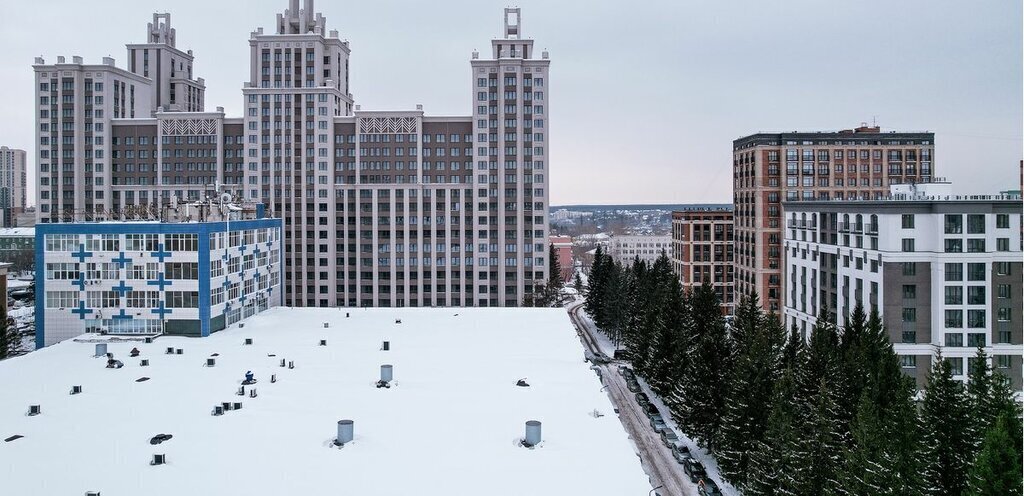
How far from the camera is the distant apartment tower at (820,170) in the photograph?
7144 centimetres

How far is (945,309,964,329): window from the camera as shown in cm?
4784

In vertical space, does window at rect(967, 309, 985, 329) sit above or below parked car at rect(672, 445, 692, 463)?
above

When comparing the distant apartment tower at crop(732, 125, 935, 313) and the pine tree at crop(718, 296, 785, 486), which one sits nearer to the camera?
the pine tree at crop(718, 296, 785, 486)

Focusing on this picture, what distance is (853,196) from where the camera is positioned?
71750 millimetres

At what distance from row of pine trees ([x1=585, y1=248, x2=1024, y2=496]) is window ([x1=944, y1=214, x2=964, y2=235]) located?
1194 cm

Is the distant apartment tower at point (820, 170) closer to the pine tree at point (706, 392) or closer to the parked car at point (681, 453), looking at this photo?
the pine tree at point (706, 392)

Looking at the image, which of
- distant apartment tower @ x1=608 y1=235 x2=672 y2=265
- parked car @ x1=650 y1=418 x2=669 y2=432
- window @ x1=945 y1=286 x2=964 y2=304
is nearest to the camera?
parked car @ x1=650 y1=418 x2=669 y2=432

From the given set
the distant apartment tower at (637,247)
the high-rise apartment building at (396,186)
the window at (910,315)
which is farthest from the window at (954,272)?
the distant apartment tower at (637,247)

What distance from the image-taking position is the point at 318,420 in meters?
22.3

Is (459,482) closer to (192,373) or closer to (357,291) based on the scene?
(192,373)

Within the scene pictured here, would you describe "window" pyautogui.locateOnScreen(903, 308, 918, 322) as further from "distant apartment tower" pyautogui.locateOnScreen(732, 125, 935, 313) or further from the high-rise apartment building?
the high-rise apartment building


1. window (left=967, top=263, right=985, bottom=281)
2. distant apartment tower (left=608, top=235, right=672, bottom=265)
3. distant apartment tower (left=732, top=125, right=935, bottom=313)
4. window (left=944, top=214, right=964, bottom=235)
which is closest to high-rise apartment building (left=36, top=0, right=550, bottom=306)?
distant apartment tower (left=732, top=125, right=935, bottom=313)

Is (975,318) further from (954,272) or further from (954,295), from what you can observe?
(954,272)

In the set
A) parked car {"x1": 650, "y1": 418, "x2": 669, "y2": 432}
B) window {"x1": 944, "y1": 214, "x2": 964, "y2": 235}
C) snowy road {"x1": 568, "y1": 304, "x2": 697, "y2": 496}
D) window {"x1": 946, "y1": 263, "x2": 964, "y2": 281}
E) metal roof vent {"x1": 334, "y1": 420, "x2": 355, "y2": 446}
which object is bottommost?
snowy road {"x1": 568, "y1": 304, "x2": 697, "y2": 496}
